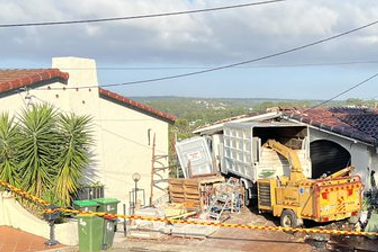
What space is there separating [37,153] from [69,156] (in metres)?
0.86

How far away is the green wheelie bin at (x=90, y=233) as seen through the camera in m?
11.3

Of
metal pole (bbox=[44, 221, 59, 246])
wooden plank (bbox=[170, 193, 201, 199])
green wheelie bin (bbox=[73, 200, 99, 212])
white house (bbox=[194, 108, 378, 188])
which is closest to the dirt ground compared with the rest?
green wheelie bin (bbox=[73, 200, 99, 212])

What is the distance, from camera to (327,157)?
1700 centimetres

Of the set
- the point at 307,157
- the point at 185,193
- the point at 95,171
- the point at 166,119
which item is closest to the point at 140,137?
the point at 166,119

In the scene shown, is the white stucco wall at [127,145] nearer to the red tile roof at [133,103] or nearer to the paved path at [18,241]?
the red tile roof at [133,103]

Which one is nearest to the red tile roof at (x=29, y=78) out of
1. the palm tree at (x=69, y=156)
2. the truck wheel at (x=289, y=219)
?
the palm tree at (x=69, y=156)

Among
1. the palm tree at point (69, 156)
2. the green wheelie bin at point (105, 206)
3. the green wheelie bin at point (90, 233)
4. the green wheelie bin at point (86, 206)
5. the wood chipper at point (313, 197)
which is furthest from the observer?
the palm tree at point (69, 156)

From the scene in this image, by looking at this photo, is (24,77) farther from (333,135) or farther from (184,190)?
(333,135)

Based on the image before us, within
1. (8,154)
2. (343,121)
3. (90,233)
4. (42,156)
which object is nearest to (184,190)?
(42,156)

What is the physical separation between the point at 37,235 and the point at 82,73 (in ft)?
24.1

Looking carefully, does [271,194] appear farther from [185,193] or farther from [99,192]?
[99,192]

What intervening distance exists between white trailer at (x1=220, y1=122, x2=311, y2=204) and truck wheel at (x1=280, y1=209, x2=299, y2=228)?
2.51 metres

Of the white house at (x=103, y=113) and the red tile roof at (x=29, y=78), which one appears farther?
the white house at (x=103, y=113)

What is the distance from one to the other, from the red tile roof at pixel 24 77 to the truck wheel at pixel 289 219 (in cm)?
904
